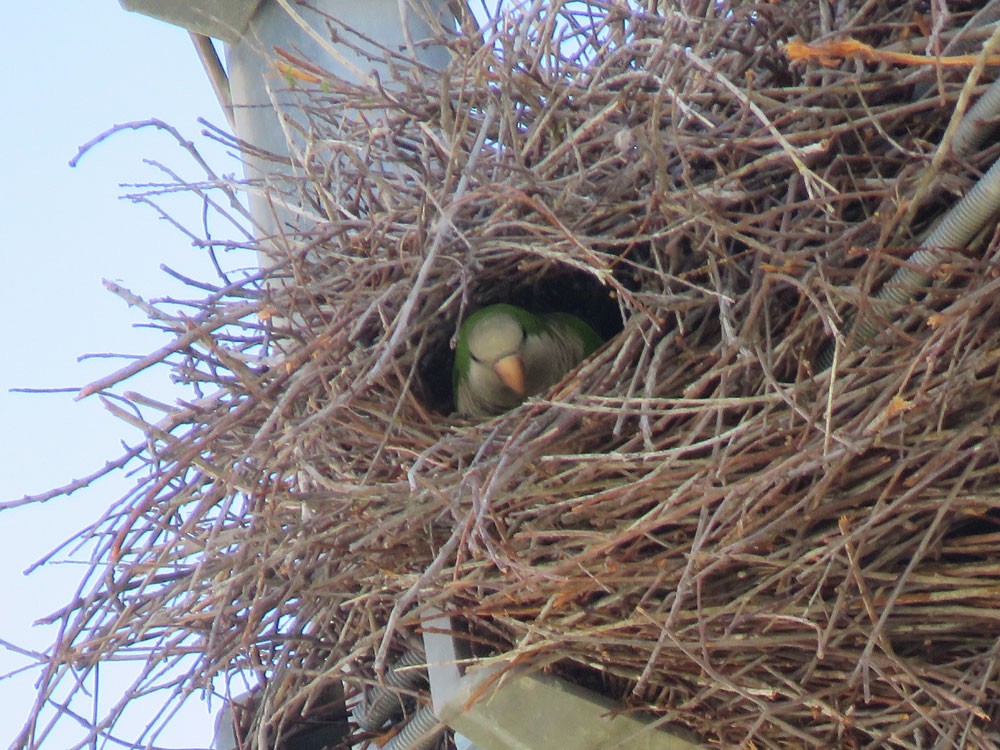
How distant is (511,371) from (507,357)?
1.2 inches

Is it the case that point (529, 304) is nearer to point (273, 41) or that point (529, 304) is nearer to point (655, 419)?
point (273, 41)

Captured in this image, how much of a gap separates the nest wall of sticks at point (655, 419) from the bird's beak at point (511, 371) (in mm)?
276

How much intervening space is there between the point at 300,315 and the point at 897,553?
3.38 ft

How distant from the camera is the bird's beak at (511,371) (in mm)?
2605

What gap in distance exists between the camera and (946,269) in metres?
1.70

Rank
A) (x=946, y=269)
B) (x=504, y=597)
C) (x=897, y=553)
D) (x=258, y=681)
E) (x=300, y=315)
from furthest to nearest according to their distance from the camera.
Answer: (x=258, y=681)
(x=300, y=315)
(x=504, y=597)
(x=897, y=553)
(x=946, y=269)

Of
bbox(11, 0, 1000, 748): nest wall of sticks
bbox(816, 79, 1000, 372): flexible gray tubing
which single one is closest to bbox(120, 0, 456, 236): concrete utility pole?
bbox(11, 0, 1000, 748): nest wall of sticks

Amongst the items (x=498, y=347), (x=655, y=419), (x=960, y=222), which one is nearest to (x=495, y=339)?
(x=498, y=347)

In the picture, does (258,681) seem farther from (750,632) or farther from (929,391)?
(929,391)

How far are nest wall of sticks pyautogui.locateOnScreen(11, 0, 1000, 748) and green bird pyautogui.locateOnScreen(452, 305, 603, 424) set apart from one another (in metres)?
0.28

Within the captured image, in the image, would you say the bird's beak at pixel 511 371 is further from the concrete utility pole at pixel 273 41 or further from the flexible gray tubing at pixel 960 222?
the flexible gray tubing at pixel 960 222

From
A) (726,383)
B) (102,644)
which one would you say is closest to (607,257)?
(726,383)

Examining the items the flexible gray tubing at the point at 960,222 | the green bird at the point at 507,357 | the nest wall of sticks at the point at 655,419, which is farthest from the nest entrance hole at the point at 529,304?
the flexible gray tubing at the point at 960,222

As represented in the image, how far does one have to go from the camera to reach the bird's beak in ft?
8.55
